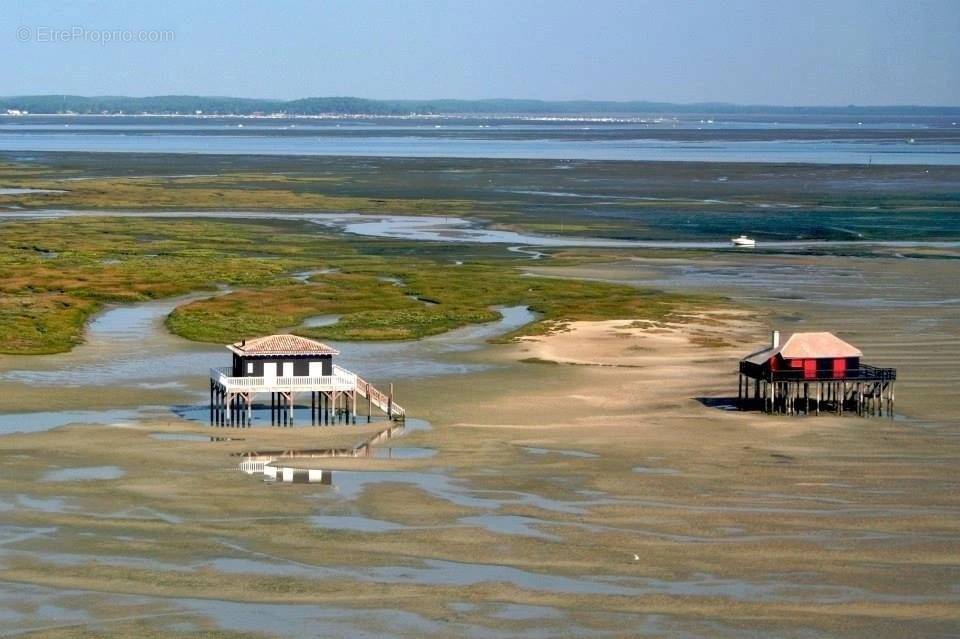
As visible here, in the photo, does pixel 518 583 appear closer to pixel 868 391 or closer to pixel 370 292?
pixel 868 391

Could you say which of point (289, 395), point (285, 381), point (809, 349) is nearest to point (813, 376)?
point (809, 349)

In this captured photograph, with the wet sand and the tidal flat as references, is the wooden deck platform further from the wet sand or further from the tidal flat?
the wet sand

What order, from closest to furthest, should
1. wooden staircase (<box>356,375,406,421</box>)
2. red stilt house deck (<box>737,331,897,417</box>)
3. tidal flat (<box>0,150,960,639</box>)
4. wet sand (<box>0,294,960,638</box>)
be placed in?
wet sand (<box>0,294,960,638</box>) < tidal flat (<box>0,150,960,639</box>) < wooden staircase (<box>356,375,406,421</box>) < red stilt house deck (<box>737,331,897,417</box>)

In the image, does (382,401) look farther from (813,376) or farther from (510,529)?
(510,529)

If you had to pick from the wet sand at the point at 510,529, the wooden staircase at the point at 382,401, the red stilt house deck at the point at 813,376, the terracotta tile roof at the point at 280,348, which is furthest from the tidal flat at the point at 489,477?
the terracotta tile roof at the point at 280,348

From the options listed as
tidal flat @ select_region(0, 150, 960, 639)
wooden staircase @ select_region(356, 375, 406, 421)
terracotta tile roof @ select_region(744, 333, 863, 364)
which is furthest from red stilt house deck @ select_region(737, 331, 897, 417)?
wooden staircase @ select_region(356, 375, 406, 421)

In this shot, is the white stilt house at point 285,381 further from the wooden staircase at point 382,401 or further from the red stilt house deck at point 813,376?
the red stilt house deck at point 813,376

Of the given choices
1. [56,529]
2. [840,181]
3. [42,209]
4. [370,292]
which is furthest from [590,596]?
[840,181]
